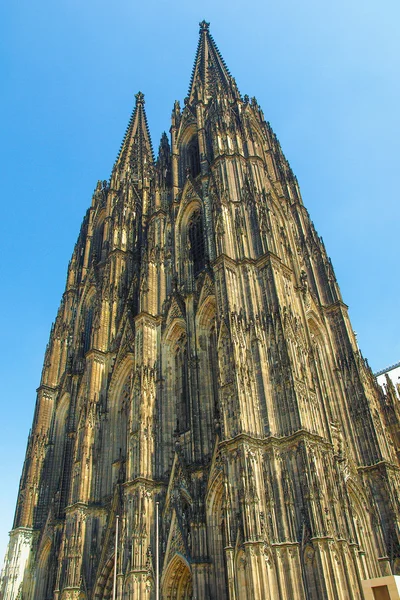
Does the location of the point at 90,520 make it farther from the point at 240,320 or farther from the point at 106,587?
the point at 240,320

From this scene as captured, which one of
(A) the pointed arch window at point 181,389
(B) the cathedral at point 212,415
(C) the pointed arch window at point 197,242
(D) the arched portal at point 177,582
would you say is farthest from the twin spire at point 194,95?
(D) the arched portal at point 177,582

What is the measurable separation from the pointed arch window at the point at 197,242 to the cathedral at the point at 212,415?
0.16m

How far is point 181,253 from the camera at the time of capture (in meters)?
32.5

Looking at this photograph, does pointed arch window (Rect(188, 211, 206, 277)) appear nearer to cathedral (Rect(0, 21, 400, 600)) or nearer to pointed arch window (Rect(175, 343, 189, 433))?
cathedral (Rect(0, 21, 400, 600))

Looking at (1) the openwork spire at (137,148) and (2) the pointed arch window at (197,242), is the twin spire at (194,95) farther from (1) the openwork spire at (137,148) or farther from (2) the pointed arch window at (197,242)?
(2) the pointed arch window at (197,242)

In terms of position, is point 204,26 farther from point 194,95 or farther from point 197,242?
point 197,242

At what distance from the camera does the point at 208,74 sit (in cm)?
4428

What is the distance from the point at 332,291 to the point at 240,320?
11108 mm

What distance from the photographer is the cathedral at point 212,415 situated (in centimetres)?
1939

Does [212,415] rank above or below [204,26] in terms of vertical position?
below

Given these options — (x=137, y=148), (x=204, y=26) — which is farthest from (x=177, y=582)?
(x=204, y=26)

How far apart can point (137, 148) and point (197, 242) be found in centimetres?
2606

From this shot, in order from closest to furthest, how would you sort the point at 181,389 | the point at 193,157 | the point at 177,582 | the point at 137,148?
the point at 177,582 < the point at 181,389 < the point at 193,157 < the point at 137,148

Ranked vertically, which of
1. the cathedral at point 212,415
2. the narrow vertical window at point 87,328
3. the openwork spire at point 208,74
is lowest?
the cathedral at point 212,415
